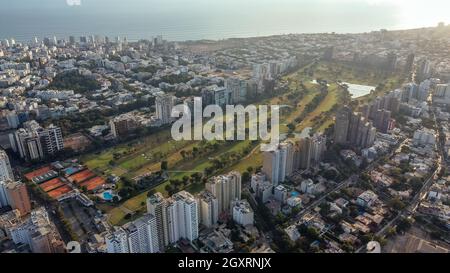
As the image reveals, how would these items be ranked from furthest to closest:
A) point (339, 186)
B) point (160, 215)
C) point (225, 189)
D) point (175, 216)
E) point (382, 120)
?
point (382, 120), point (339, 186), point (225, 189), point (175, 216), point (160, 215)

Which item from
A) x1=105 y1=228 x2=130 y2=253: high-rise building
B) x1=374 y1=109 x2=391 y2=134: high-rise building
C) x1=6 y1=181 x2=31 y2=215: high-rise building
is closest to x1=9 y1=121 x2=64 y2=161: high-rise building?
x1=6 y1=181 x2=31 y2=215: high-rise building

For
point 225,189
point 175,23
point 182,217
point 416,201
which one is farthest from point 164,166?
point 175,23

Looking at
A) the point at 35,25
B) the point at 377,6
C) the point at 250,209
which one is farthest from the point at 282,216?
the point at 377,6

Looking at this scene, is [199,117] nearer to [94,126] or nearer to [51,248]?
[94,126]

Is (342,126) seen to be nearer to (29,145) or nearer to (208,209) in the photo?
(208,209)

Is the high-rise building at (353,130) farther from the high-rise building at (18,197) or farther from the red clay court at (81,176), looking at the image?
the high-rise building at (18,197)

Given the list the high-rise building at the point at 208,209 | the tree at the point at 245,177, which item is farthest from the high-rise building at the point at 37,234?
the tree at the point at 245,177
